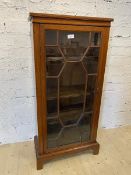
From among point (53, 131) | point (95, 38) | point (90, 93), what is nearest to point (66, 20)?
point (95, 38)

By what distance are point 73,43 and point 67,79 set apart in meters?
0.30

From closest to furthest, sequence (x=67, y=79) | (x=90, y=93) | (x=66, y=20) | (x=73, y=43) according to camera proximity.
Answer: (x=66, y=20) < (x=73, y=43) < (x=67, y=79) < (x=90, y=93)

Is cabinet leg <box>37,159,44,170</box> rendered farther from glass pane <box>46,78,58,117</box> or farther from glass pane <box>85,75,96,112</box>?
glass pane <box>85,75,96,112</box>

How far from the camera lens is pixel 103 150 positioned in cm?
178

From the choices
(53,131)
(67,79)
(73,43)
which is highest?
(73,43)

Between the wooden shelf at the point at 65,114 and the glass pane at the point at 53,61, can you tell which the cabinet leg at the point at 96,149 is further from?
the glass pane at the point at 53,61

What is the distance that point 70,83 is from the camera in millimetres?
1415

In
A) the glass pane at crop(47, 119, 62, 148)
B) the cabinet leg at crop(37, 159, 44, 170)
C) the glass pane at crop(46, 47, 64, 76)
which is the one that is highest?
the glass pane at crop(46, 47, 64, 76)

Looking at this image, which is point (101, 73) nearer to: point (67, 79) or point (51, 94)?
point (67, 79)

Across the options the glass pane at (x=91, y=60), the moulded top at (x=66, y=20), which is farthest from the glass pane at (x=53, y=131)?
the moulded top at (x=66, y=20)

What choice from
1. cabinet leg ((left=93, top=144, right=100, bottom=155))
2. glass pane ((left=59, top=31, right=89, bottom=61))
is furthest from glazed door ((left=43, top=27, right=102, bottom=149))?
cabinet leg ((left=93, top=144, right=100, bottom=155))

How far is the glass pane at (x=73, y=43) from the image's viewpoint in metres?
1.22

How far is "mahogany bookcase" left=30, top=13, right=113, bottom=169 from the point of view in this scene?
46.6 inches

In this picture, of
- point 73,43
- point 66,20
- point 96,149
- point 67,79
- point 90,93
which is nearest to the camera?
point 66,20
